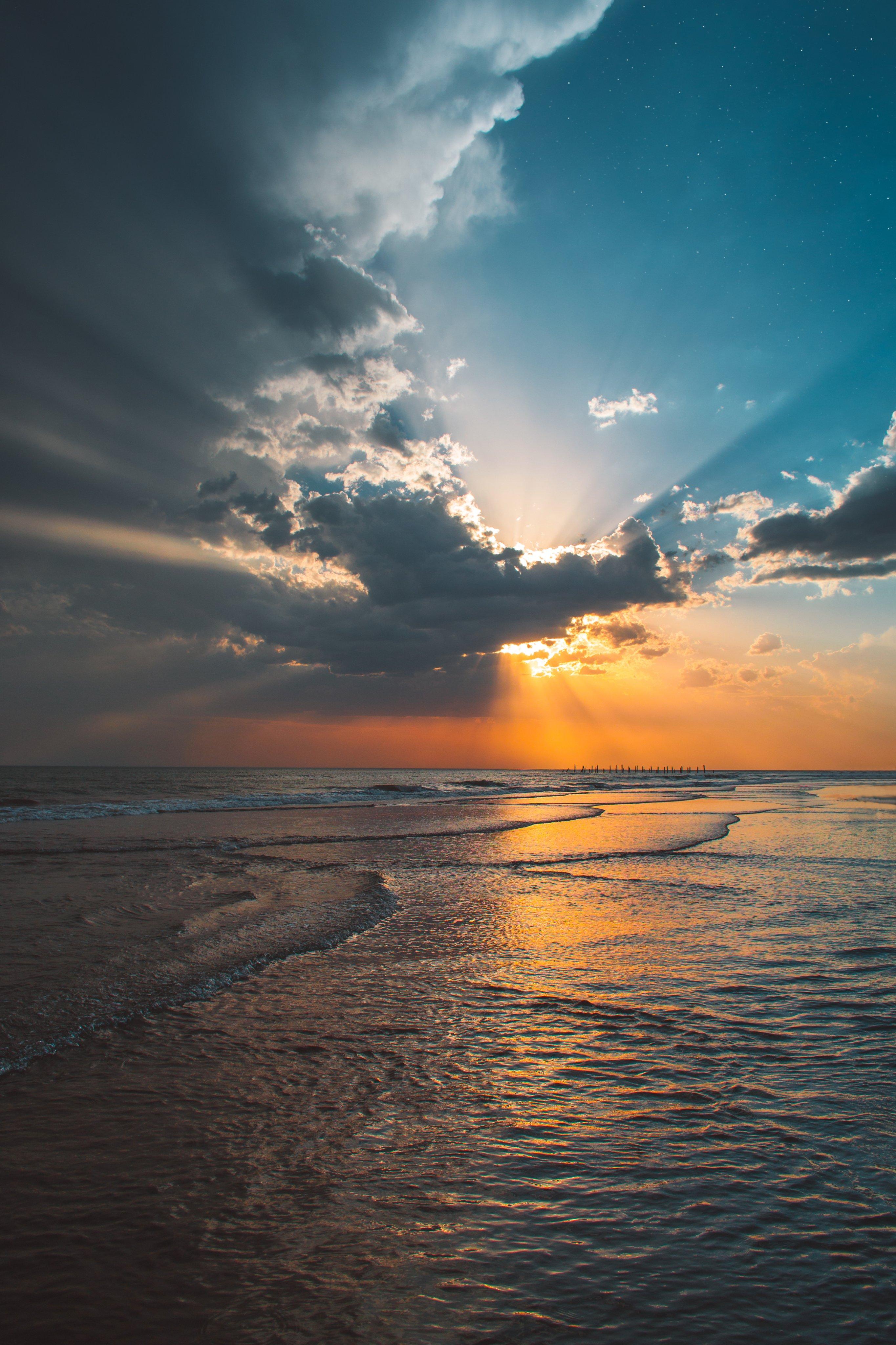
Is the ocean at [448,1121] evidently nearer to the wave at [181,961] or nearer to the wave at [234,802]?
the wave at [181,961]

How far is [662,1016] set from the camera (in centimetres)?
604

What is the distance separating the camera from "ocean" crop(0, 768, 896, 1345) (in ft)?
9.37

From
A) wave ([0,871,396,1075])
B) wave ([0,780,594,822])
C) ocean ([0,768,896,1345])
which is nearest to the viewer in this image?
ocean ([0,768,896,1345])

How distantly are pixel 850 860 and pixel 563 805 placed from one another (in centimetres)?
2474

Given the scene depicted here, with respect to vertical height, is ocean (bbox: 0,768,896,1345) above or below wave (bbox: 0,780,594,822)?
above

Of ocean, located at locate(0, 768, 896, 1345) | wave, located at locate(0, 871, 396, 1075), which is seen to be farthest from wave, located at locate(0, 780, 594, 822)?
ocean, located at locate(0, 768, 896, 1345)

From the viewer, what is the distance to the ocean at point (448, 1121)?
2855 mm

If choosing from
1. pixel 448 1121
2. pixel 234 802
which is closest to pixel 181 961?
pixel 448 1121

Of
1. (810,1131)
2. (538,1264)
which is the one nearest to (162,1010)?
(538,1264)

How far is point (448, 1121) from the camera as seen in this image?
14.1 ft

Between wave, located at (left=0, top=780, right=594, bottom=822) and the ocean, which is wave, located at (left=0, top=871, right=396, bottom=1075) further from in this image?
A: wave, located at (left=0, top=780, right=594, bottom=822)

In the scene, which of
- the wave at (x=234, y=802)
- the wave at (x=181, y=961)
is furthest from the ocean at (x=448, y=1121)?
the wave at (x=234, y=802)

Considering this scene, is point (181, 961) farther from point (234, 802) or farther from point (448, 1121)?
point (234, 802)

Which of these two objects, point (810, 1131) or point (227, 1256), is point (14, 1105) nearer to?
point (227, 1256)
